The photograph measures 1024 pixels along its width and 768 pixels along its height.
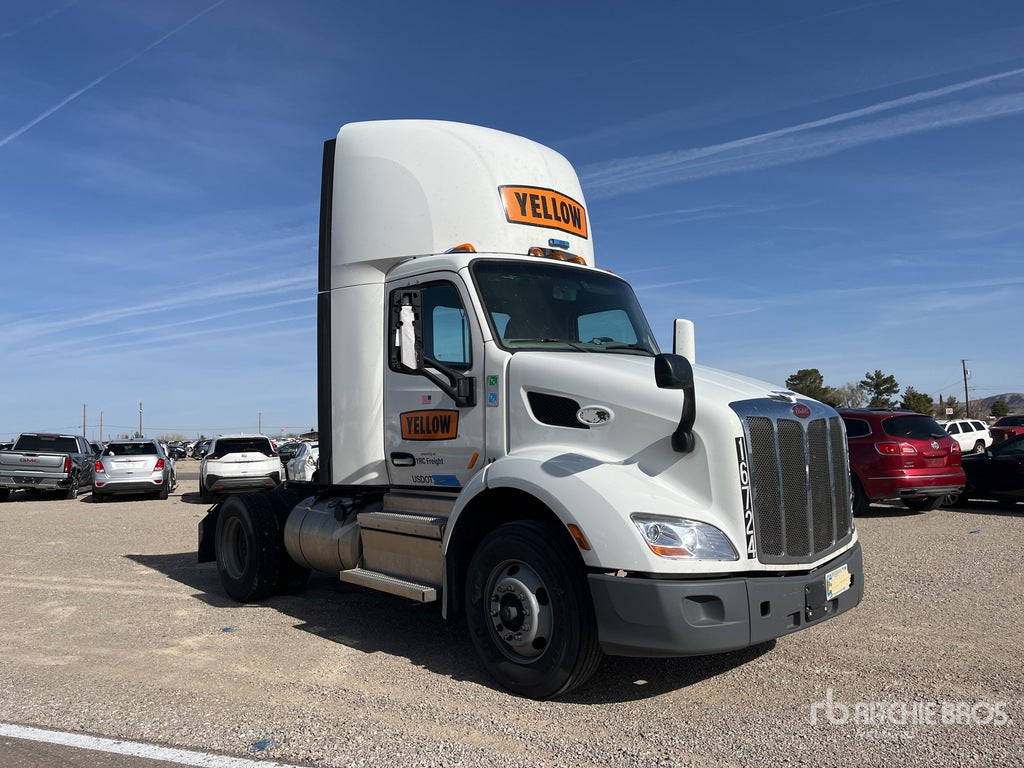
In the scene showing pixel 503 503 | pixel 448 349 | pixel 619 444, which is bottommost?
pixel 503 503

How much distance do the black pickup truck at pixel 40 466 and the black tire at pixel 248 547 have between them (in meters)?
14.5

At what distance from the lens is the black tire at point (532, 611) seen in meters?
4.50

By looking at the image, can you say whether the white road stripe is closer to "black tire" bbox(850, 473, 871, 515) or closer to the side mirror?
the side mirror

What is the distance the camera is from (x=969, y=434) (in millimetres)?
29594

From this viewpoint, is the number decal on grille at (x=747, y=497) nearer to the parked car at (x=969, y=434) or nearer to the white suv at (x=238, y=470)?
the white suv at (x=238, y=470)

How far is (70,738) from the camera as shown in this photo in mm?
4113

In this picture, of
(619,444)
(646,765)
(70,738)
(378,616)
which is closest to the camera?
(646,765)

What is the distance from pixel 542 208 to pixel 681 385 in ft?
8.44

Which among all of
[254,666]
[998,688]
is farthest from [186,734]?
[998,688]

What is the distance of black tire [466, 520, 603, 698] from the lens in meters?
4.50

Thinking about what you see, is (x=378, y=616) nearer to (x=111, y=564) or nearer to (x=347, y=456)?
(x=347, y=456)

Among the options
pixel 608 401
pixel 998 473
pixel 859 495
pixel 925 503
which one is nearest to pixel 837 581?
pixel 608 401

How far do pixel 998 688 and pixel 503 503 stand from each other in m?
3.04

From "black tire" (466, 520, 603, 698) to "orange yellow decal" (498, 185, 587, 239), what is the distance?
8.34ft
